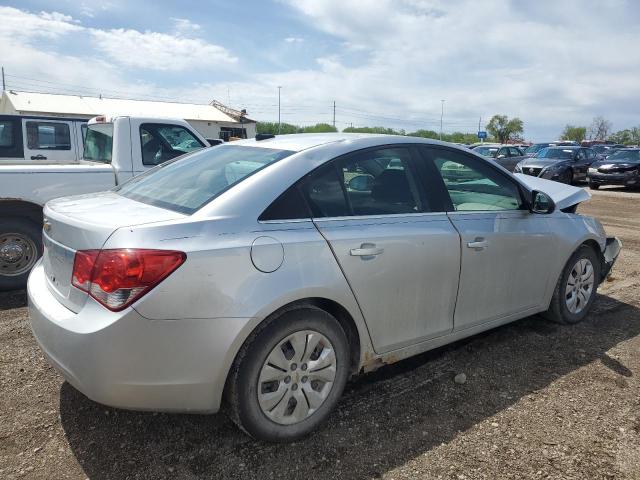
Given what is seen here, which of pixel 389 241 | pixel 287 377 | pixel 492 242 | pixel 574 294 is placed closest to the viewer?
pixel 287 377

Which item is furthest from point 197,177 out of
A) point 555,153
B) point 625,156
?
point 625,156

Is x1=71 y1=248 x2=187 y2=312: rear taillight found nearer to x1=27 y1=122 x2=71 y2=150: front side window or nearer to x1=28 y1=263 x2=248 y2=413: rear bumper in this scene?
x1=28 y1=263 x2=248 y2=413: rear bumper

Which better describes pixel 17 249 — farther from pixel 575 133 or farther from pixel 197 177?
pixel 575 133

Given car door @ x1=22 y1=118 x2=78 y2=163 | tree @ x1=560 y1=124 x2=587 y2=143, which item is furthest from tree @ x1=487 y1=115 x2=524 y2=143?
car door @ x1=22 y1=118 x2=78 y2=163

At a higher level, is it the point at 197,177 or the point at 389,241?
the point at 197,177

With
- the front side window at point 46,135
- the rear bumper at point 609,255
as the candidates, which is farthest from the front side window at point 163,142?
the rear bumper at point 609,255

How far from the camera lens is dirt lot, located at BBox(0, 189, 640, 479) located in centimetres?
252

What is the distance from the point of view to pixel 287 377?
2.61 m

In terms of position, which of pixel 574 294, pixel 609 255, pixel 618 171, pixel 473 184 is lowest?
pixel 574 294

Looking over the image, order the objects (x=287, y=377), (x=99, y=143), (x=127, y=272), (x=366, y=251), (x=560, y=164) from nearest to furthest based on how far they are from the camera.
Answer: (x=127, y=272), (x=287, y=377), (x=366, y=251), (x=99, y=143), (x=560, y=164)

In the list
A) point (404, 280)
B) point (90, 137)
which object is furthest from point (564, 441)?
point (90, 137)

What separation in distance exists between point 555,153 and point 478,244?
64.4 feet

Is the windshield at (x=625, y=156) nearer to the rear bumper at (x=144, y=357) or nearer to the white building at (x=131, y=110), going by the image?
A: the rear bumper at (x=144, y=357)

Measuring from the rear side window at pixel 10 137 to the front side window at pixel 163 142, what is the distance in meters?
3.70
